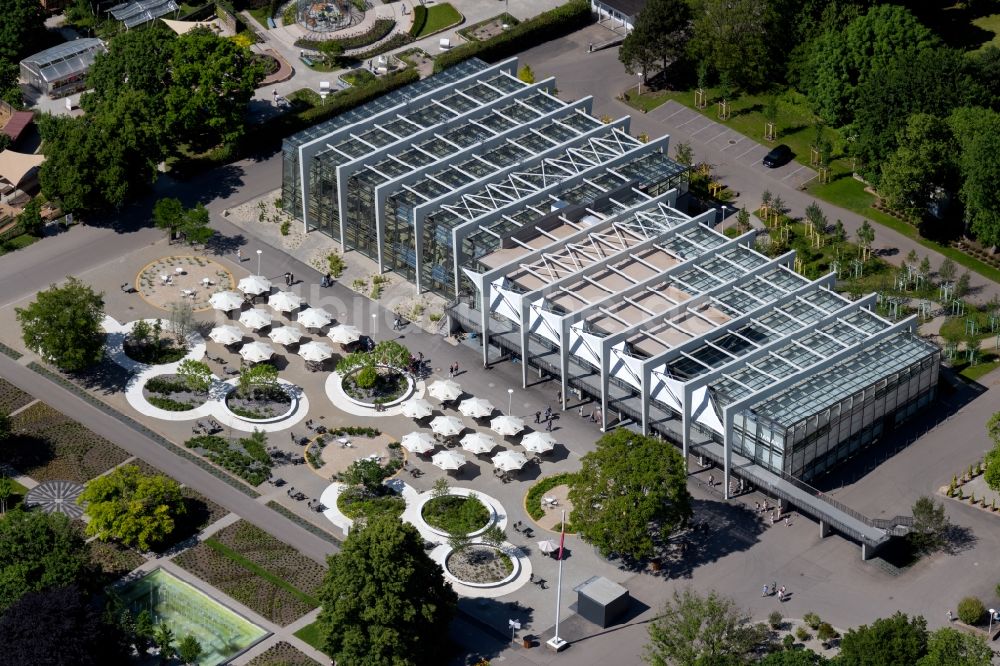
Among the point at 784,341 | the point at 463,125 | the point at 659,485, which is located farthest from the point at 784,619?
the point at 463,125

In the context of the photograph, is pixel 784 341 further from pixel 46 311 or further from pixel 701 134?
pixel 46 311

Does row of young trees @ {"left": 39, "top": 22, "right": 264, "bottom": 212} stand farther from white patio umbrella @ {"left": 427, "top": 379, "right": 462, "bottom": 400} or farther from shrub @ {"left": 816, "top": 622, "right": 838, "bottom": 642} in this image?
shrub @ {"left": 816, "top": 622, "right": 838, "bottom": 642}

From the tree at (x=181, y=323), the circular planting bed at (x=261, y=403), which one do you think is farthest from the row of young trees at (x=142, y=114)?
the circular planting bed at (x=261, y=403)

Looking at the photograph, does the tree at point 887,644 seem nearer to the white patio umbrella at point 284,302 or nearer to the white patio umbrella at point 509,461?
the white patio umbrella at point 509,461

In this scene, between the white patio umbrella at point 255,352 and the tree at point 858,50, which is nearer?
the white patio umbrella at point 255,352

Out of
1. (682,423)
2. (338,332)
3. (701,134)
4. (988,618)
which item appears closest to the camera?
(988,618)

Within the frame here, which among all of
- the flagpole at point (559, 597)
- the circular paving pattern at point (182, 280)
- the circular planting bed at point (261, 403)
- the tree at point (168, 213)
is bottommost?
the flagpole at point (559, 597)

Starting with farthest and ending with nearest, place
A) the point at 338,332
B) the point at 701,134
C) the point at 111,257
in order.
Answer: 1. the point at 701,134
2. the point at 111,257
3. the point at 338,332
